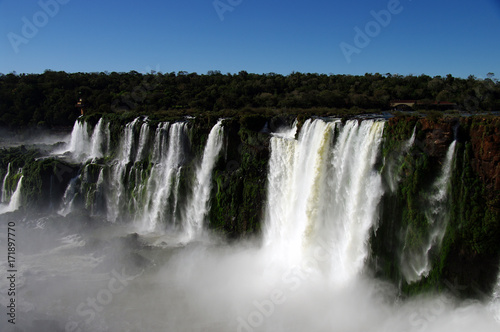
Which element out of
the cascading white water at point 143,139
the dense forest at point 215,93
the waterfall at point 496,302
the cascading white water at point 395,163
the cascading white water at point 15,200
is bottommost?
the waterfall at point 496,302

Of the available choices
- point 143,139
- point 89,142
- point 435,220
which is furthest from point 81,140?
point 435,220

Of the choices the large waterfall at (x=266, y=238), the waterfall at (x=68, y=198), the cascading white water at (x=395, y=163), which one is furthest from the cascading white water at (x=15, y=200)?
the cascading white water at (x=395, y=163)

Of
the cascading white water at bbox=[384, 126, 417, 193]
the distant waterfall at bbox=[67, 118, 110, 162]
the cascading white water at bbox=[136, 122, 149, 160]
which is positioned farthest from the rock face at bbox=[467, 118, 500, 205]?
the distant waterfall at bbox=[67, 118, 110, 162]

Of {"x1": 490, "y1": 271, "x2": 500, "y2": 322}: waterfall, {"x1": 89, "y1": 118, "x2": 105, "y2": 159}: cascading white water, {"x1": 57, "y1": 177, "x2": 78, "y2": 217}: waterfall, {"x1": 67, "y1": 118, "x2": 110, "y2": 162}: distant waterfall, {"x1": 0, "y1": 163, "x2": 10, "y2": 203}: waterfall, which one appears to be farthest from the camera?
{"x1": 89, "y1": 118, "x2": 105, "y2": 159}: cascading white water

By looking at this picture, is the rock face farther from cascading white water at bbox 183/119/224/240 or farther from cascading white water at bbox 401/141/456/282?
cascading white water at bbox 183/119/224/240

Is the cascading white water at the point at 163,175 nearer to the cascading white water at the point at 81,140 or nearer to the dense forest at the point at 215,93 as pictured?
the dense forest at the point at 215,93

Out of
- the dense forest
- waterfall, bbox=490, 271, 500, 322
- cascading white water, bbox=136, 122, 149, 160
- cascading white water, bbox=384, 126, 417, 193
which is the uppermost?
the dense forest
